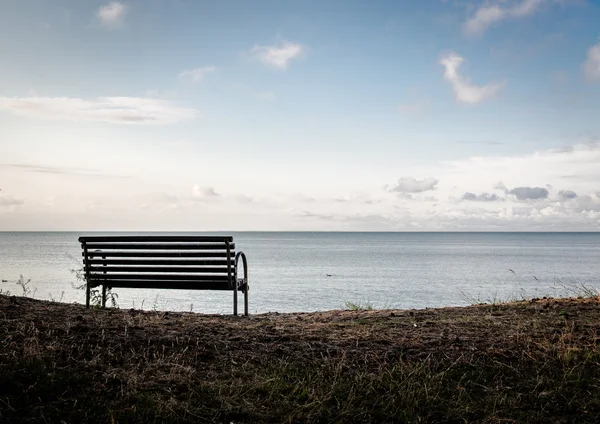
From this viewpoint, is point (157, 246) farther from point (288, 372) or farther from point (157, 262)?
point (288, 372)

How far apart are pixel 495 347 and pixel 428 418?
2.03 metres

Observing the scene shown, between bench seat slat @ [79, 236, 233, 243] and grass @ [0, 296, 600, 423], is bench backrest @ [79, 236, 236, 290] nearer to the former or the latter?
bench seat slat @ [79, 236, 233, 243]

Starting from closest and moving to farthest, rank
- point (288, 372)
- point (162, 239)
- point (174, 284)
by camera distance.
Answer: point (288, 372)
point (174, 284)
point (162, 239)

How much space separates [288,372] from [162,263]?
529 centimetres

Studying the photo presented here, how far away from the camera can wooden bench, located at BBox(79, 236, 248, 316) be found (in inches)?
389

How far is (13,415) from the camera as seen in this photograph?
4.30 meters

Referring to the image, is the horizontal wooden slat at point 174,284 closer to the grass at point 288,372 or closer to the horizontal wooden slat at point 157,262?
the horizontal wooden slat at point 157,262

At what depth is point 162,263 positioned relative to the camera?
10070mm

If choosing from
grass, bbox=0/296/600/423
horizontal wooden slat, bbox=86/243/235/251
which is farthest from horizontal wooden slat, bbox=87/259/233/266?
grass, bbox=0/296/600/423

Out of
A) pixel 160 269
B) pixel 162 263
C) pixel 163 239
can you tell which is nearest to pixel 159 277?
pixel 160 269

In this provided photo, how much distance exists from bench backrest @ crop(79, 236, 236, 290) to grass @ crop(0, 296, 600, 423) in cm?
247

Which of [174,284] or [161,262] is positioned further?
[161,262]

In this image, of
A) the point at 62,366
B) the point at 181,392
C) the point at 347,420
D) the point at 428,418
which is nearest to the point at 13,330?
the point at 62,366

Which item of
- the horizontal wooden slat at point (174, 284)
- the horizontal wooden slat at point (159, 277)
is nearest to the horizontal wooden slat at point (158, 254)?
the horizontal wooden slat at point (159, 277)
